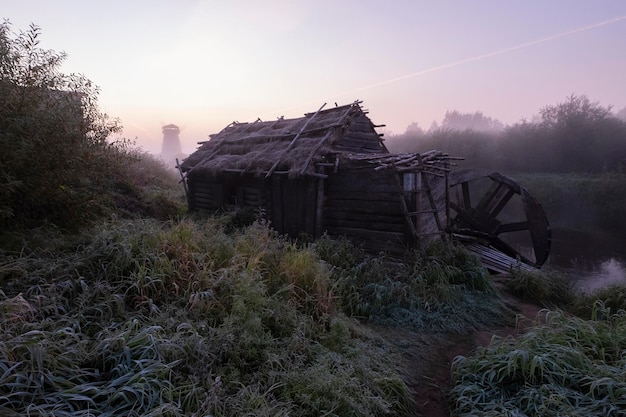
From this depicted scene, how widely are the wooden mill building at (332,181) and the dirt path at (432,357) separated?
103 inches

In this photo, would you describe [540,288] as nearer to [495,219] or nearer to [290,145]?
[495,219]

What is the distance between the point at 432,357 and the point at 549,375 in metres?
1.57

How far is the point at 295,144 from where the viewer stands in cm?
1081

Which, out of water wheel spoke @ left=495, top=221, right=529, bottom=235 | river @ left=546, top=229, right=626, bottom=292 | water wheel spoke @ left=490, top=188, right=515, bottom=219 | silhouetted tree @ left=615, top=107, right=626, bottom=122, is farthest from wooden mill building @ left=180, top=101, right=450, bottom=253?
silhouetted tree @ left=615, top=107, right=626, bottom=122

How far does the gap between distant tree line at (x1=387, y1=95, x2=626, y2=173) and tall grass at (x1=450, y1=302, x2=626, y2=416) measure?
873 inches

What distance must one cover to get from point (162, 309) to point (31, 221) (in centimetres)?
278

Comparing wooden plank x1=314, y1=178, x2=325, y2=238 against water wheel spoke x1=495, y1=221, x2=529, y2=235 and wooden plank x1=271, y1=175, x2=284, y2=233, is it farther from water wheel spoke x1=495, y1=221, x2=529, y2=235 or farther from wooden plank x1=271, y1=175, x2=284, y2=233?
water wheel spoke x1=495, y1=221, x2=529, y2=235

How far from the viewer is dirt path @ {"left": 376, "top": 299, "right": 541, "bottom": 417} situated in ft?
13.2

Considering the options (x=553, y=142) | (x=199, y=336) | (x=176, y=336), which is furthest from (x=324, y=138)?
(x=553, y=142)

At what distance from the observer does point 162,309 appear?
12.9 ft

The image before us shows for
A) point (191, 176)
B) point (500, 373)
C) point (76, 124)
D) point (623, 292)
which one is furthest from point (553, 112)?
point (76, 124)

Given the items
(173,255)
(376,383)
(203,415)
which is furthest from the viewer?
(173,255)

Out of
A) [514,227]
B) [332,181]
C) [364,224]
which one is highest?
[332,181]

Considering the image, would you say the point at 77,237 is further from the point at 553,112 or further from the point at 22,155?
the point at 553,112
